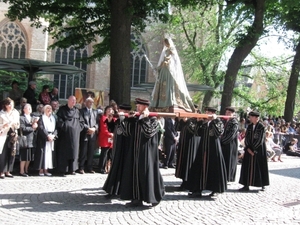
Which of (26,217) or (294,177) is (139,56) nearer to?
(294,177)

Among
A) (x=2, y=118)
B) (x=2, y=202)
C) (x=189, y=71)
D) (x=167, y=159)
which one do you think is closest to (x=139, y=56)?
(x=189, y=71)

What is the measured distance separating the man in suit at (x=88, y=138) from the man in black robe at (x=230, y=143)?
3502mm

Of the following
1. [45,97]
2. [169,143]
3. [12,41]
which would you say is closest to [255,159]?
[169,143]

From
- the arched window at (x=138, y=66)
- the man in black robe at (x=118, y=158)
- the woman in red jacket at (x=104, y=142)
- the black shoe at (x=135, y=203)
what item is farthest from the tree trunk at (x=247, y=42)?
the arched window at (x=138, y=66)

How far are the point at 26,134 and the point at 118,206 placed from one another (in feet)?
12.8

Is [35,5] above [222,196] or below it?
above

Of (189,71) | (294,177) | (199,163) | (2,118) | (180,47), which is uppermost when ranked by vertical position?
(180,47)

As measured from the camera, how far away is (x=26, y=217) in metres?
6.51

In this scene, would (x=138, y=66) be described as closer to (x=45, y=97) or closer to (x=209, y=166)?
(x=45, y=97)

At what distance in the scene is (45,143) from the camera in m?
10.5

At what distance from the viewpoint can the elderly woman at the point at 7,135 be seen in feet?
32.1

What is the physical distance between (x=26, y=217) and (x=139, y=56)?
28901 millimetres

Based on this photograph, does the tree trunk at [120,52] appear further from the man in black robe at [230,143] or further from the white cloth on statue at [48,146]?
the man in black robe at [230,143]

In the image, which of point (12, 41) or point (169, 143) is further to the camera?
point (12, 41)
